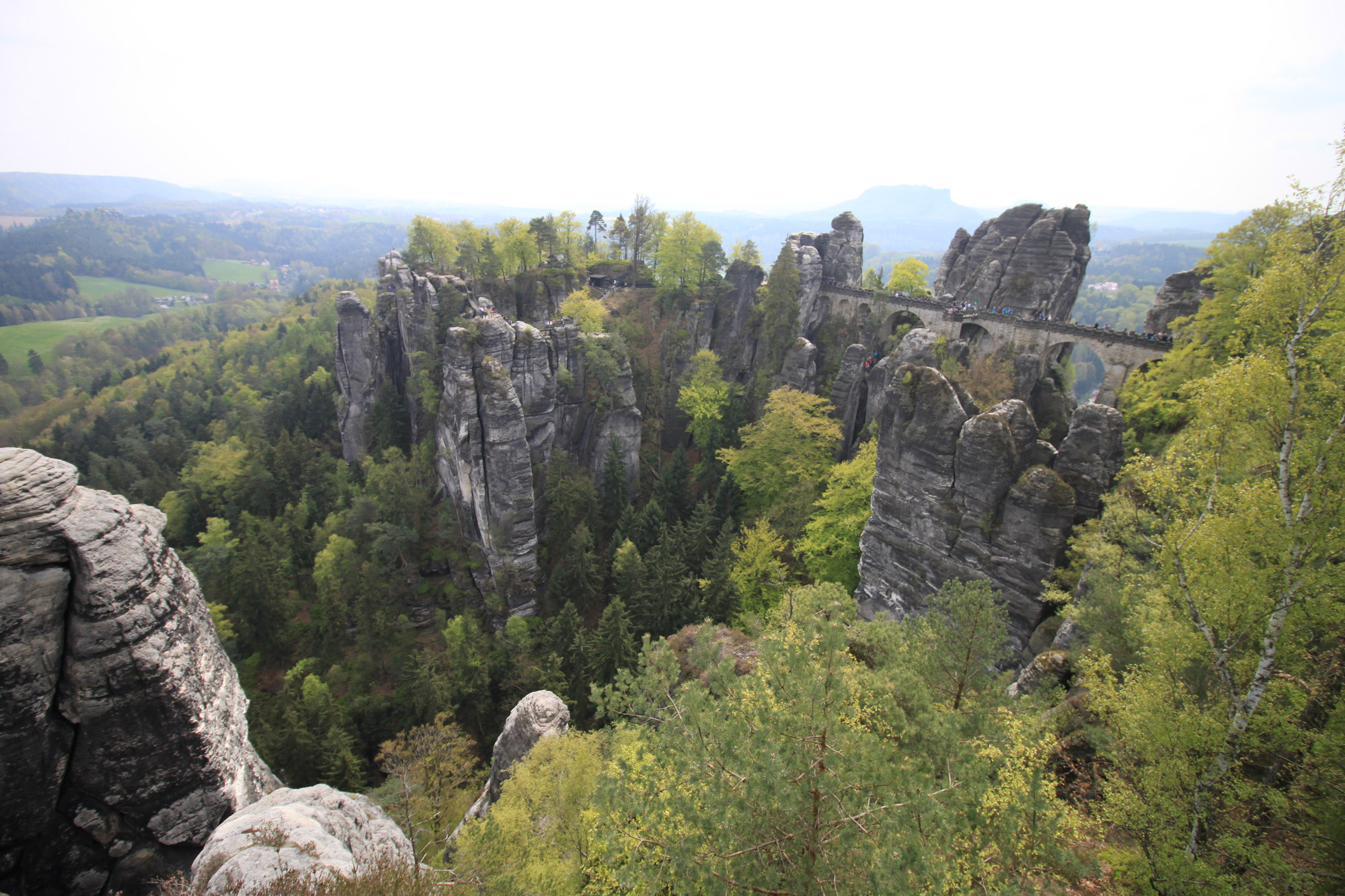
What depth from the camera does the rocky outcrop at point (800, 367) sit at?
40.7 m

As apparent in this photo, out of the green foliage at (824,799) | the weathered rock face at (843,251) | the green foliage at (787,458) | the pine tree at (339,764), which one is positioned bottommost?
the pine tree at (339,764)

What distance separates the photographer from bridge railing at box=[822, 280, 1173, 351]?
3056 centimetres

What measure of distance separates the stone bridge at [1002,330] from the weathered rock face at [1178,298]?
1.19 metres

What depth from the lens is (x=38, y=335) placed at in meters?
135

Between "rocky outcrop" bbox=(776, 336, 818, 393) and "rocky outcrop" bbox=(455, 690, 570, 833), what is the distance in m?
28.3

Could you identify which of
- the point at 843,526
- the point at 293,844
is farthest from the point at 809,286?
the point at 293,844

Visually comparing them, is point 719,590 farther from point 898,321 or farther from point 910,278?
point 910,278

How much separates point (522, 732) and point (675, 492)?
21.2m

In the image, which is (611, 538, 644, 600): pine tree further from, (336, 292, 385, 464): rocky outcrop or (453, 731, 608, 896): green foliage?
(336, 292, 385, 464): rocky outcrop

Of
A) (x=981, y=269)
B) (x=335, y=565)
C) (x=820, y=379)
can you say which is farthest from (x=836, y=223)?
(x=335, y=565)

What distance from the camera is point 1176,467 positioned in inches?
436

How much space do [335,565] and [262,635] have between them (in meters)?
7.10

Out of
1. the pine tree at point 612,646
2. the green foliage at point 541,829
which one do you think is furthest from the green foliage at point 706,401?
the green foliage at point 541,829

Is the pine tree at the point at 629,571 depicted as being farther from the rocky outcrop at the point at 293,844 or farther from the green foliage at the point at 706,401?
the rocky outcrop at the point at 293,844
